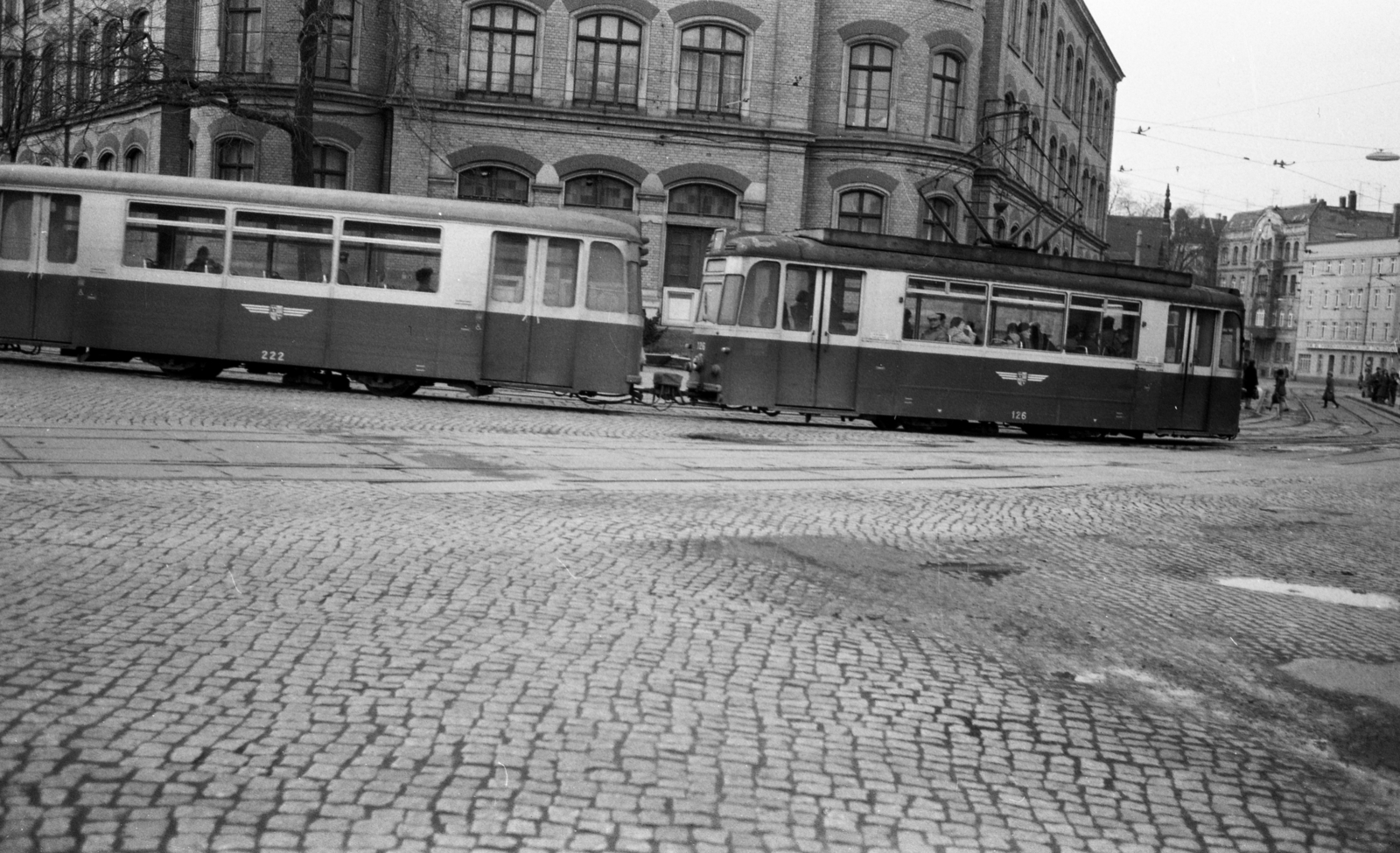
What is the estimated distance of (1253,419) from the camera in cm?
4019

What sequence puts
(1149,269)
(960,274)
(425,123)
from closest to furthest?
(960,274) → (1149,269) → (425,123)

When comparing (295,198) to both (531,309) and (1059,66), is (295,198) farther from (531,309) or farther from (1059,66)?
(1059,66)

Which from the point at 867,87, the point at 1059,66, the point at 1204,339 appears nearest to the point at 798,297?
the point at 1204,339

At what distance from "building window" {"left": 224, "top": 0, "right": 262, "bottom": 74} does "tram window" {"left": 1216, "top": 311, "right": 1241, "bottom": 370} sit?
23120 millimetres

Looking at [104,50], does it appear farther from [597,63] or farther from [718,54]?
[718,54]

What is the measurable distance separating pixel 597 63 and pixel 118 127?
1478 cm

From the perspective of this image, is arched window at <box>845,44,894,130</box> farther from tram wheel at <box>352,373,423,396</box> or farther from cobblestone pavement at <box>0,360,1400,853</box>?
cobblestone pavement at <box>0,360,1400,853</box>

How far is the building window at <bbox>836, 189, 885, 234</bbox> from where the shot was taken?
121 feet

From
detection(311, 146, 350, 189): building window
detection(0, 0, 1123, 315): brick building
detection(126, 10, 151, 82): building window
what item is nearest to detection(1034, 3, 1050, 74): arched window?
detection(0, 0, 1123, 315): brick building

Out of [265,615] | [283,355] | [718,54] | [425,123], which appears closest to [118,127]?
[425,123]

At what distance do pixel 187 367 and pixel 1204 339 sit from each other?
17523mm

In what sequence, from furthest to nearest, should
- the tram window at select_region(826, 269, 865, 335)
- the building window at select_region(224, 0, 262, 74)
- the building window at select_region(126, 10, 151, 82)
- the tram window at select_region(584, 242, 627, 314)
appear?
the building window at select_region(224, 0, 262, 74), the building window at select_region(126, 10, 151, 82), the tram window at select_region(826, 269, 865, 335), the tram window at select_region(584, 242, 627, 314)

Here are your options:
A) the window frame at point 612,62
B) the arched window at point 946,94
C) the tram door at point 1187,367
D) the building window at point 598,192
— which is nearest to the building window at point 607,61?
the window frame at point 612,62

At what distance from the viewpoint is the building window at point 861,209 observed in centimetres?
3675
